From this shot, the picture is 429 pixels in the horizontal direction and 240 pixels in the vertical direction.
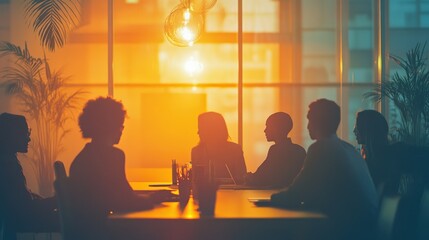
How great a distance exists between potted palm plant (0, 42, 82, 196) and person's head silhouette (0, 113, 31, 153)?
3.60 metres

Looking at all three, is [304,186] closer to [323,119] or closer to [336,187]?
[336,187]

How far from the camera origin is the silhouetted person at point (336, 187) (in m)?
3.70

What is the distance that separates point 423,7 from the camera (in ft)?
28.9

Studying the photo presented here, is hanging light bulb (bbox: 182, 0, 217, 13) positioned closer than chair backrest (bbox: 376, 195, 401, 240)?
No

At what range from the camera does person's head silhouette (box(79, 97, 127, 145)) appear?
392 centimetres

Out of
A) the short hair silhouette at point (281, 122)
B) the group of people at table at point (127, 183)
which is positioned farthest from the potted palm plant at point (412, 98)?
the group of people at table at point (127, 183)

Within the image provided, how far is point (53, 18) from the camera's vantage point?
8.20m

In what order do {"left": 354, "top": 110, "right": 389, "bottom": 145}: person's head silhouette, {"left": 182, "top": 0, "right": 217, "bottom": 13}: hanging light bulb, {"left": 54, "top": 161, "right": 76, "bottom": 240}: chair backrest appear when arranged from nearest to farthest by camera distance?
{"left": 54, "top": 161, "right": 76, "bottom": 240}: chair backrest < {"left": 354, "top": 110, "right": 389, "bottom": 145}: person's head silhouette < {"left": 182, "top": 0, "right": 217, "bottom": 13}: hanging light bulb

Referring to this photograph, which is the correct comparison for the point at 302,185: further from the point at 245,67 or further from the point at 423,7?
the point at 423,7

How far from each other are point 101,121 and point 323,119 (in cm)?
125

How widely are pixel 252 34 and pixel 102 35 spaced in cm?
185

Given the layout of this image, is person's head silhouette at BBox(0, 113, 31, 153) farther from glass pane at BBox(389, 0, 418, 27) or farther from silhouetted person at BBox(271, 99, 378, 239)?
glass pane at BBox(389, 0, 418, 27)

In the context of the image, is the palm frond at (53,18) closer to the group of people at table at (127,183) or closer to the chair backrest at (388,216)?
the group of people at table at (127,183)

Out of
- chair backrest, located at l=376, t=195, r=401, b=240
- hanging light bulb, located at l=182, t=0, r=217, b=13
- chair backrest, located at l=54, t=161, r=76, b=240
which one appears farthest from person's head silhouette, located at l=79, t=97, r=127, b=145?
hanging light bulb, located at l=182, t=0, r=217, b=13
